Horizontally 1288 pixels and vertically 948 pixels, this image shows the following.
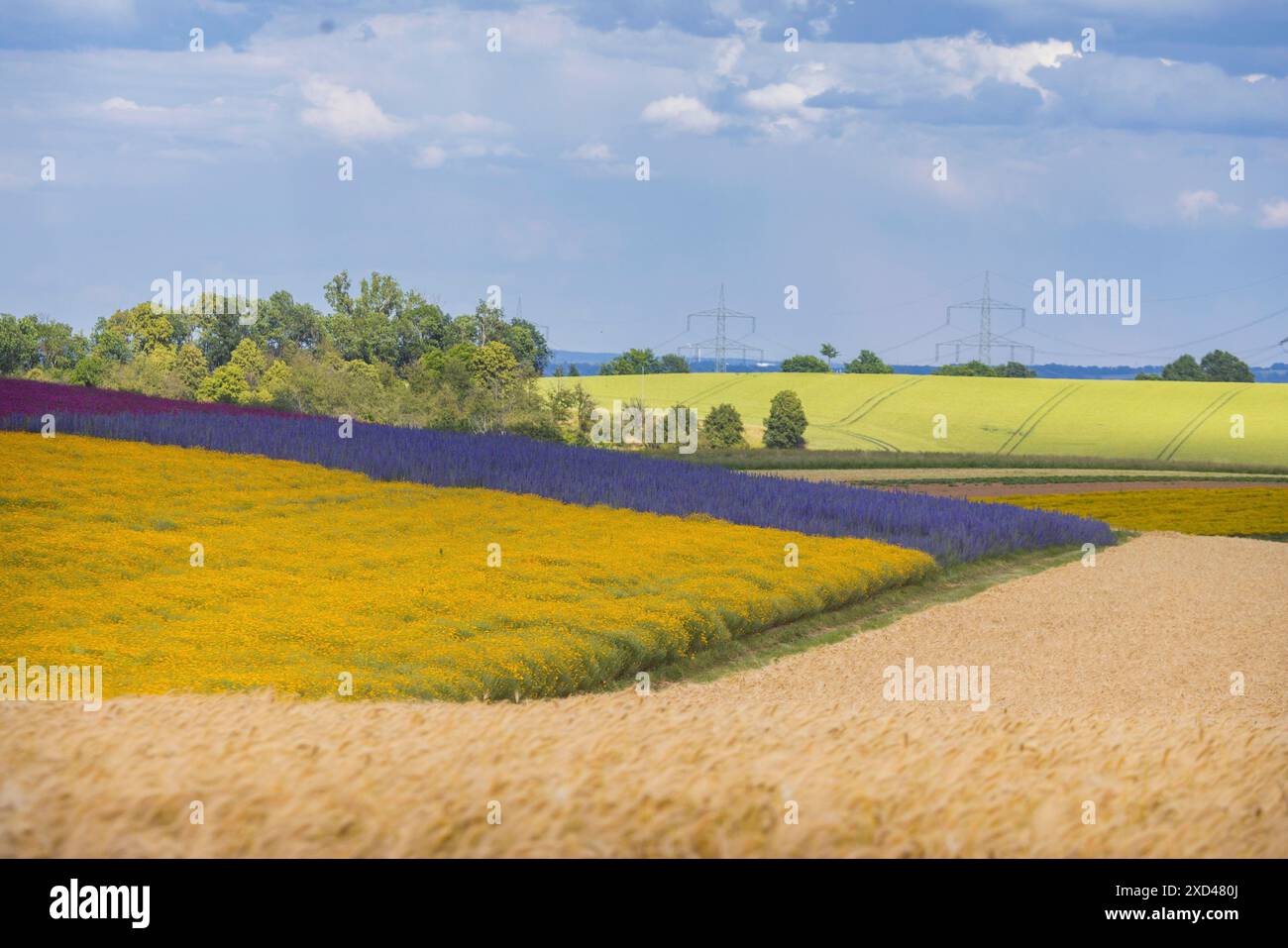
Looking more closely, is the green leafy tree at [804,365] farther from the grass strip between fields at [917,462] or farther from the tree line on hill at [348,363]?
the grass strip between fields at [917,462]

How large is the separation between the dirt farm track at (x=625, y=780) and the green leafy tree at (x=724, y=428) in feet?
192

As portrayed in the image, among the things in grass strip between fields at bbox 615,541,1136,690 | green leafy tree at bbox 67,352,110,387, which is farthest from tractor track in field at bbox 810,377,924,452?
grass strip between fields at bbox 615,541,1136,690

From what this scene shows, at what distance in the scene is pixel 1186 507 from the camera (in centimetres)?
3434

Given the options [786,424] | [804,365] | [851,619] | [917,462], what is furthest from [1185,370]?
→ [851,619]

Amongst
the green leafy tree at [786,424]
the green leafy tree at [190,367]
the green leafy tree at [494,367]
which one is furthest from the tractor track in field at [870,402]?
the green leafy tree at [190,367]

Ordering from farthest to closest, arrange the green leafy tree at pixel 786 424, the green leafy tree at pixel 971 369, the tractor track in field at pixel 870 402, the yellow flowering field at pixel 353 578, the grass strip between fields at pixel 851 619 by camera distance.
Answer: the green leafy tree at pixel 971 369, the tractor track in field at pixel 870 402, the green leafy tree at pixel 786 424, the grass strip between fields at pixel 851 619, the yellow flowering field at pixel 353 578

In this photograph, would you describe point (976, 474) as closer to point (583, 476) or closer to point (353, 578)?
point (583, 476)

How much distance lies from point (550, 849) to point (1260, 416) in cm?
7593

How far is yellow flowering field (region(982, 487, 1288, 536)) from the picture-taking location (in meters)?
30.7

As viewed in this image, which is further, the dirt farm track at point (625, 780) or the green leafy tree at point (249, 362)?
the green leafy tree at point (249, 362)

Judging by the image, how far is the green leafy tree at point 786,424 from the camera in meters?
66.7

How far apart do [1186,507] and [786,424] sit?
33972 mm

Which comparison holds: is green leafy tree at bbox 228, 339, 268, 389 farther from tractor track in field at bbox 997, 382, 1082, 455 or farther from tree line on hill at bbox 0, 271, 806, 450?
tractor track in field at bbox 997, 382, 1082, 455

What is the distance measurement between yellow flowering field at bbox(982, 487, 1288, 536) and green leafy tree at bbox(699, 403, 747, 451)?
28338 millimetres
